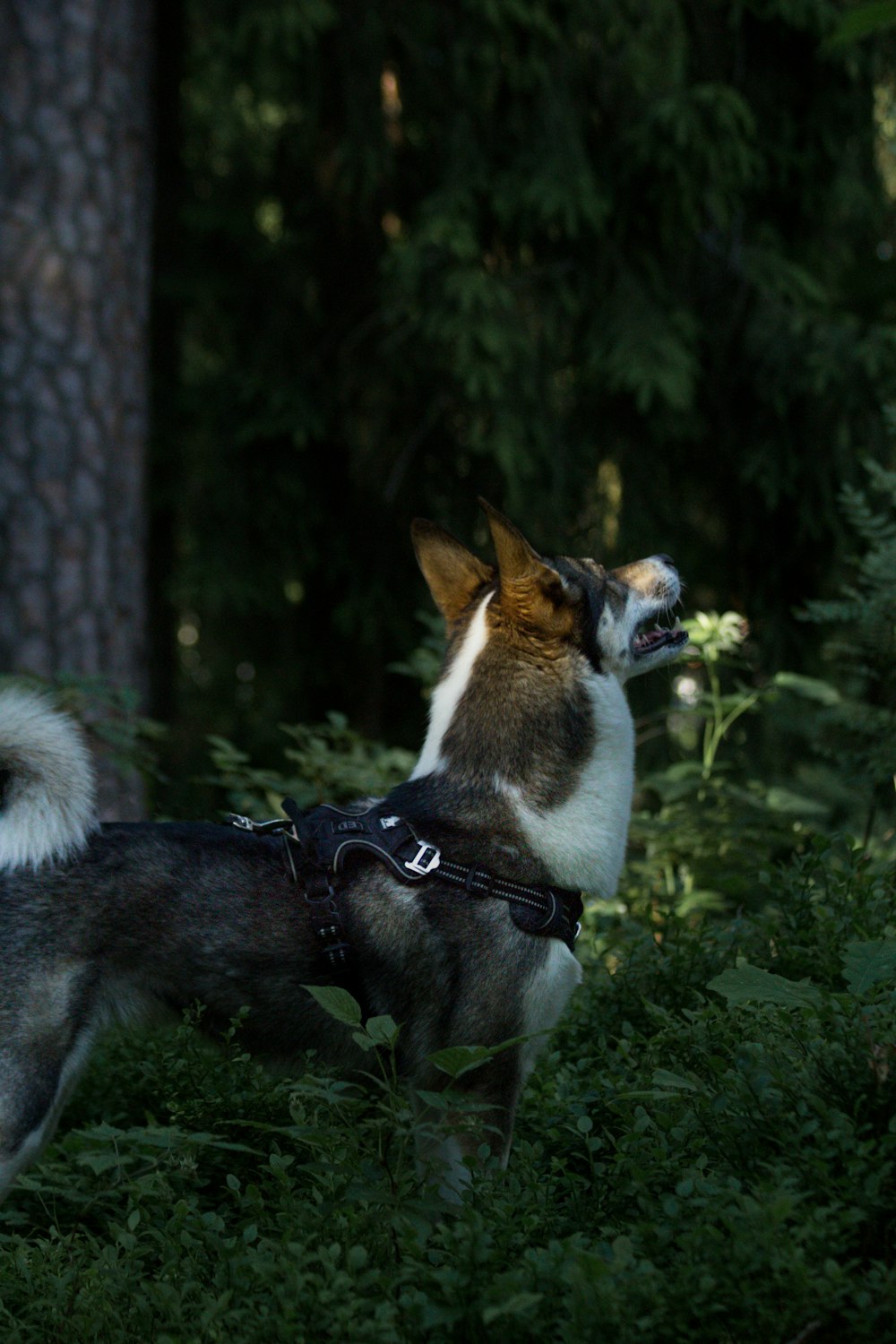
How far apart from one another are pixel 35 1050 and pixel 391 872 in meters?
1.03

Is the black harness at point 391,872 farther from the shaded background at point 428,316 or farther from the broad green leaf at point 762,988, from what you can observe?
the shaded background at point 428,316

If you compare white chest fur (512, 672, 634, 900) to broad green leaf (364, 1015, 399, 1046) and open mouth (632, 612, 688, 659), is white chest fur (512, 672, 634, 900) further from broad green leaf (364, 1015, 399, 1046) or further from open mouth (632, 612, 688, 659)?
broad green leaf (364, 1015, 399, 1046)

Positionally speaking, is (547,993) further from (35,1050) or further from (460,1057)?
(35,1050)

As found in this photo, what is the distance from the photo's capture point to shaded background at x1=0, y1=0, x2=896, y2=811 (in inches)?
295

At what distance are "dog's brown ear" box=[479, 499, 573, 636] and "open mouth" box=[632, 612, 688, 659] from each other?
0.36m

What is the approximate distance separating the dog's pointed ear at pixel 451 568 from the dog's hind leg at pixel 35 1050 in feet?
5.44

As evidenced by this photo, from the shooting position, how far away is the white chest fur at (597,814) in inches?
149

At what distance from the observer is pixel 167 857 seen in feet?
11.9

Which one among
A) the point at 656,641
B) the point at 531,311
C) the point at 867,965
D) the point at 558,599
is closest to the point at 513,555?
the point at 558,599

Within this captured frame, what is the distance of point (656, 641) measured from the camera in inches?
167

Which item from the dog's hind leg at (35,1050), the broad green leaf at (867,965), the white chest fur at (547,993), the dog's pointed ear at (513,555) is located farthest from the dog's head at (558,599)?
the dog's hind leg at (35,1050)

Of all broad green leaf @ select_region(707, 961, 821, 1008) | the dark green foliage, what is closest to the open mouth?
broad green leaf @ select_region(707, 961, 821, 1008)

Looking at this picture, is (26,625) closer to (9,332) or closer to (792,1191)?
(9,332)

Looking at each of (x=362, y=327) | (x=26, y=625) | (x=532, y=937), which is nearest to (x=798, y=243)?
(x=362, y=327)
